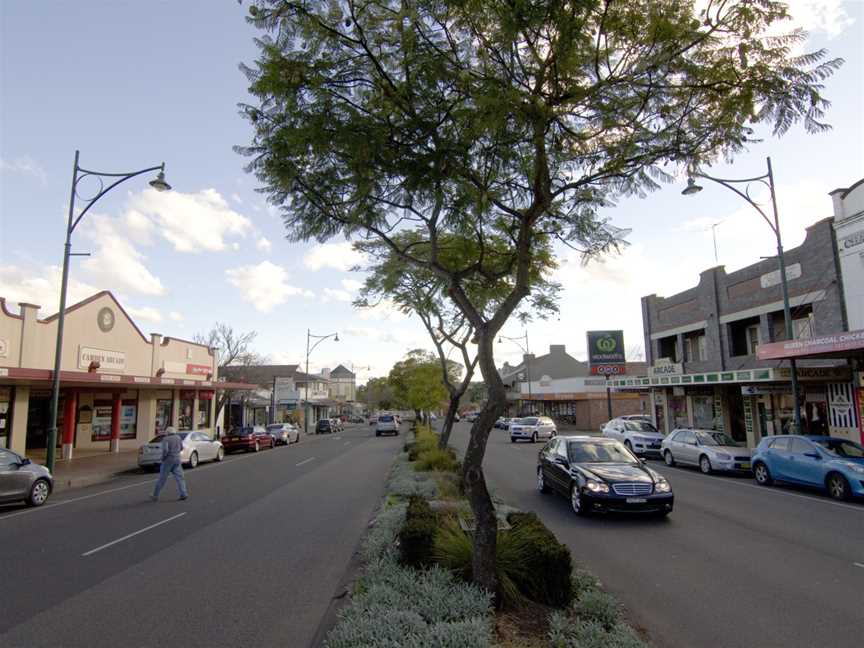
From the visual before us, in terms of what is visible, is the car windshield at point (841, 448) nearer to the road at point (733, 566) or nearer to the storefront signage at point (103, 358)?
the road at point (733, 566)

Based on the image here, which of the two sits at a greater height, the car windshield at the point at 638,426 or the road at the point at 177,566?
the car windshield at the point at 638,426

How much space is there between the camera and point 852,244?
741 inches

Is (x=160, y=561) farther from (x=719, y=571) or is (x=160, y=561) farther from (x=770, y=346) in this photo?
(x=770, y=346)

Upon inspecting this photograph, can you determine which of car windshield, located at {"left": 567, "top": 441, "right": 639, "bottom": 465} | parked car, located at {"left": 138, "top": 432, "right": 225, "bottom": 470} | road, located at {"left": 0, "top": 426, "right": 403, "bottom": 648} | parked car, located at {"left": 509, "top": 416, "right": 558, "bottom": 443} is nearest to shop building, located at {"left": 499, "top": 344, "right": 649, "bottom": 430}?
parked car, located at {"left": 509, "top": 416, "right": 558, "bottom": 443}

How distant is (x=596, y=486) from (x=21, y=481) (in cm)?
1216

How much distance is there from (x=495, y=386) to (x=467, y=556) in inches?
71.3

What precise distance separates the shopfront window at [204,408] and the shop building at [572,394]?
2164 centimetres

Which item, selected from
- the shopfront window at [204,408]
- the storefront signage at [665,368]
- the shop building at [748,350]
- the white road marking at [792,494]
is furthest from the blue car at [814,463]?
the shopfront window at [204,408]

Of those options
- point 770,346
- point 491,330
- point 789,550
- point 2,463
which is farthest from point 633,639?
point 770,346

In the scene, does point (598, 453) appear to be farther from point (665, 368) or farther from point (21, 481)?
point (665, 368)

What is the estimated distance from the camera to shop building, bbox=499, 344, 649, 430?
4941 cm

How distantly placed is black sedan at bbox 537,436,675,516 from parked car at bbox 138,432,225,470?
13.0 m

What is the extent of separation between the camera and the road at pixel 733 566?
17.1 ft

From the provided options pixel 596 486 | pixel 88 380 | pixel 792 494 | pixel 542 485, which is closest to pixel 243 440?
pixel 88 380
